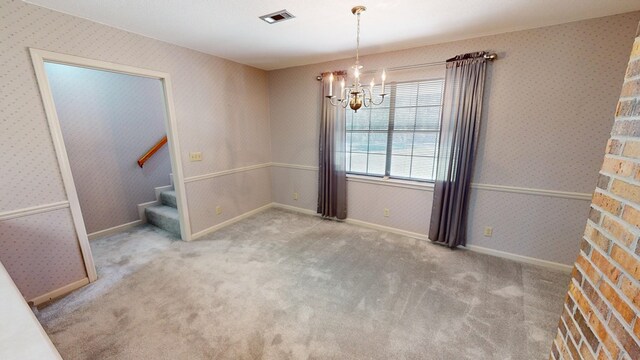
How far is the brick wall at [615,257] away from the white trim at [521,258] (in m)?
2.23

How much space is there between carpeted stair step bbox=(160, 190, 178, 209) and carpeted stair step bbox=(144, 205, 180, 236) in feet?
0.19

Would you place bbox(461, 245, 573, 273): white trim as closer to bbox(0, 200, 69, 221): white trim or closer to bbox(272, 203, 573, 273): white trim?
bbox(272, 203, 573, 273): white trim

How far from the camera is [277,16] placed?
83.1 inches

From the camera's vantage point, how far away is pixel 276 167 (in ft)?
14.5

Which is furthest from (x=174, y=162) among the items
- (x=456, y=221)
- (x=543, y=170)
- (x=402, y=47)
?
(x=543, y=170)

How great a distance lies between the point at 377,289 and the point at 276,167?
2818 mm

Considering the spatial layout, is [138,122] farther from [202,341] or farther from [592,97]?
[592,97]

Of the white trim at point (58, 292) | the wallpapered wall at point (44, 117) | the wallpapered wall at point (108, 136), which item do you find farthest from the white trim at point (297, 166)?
the white trim at point (58, 292)

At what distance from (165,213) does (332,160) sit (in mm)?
2545

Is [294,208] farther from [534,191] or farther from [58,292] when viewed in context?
[534,191]

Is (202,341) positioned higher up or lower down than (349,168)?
lower down

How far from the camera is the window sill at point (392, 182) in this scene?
10.3 feet

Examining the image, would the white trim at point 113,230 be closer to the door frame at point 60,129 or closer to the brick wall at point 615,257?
the door frame at point 60,129

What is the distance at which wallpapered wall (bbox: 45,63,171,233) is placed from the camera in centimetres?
299
